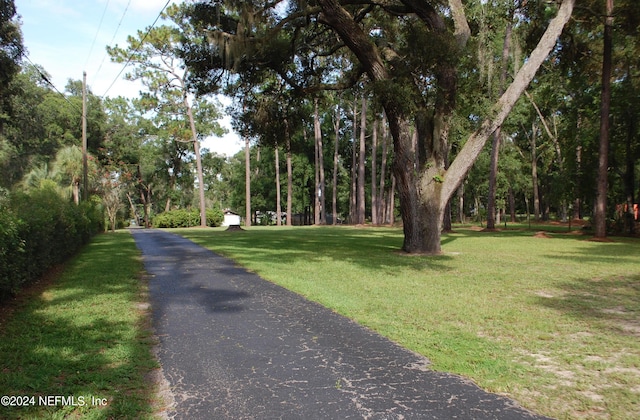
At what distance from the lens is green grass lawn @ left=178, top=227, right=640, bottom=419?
360cm

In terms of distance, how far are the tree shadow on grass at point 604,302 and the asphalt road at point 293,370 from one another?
9.90 feet

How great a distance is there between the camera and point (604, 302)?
22.4ft

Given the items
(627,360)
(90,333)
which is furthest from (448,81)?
(90,333)

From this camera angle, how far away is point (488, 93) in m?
12.9

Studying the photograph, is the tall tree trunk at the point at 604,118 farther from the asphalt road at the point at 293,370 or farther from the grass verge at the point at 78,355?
the grass verge at the point at 78,355

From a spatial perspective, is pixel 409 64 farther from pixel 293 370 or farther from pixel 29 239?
pixel 293 370

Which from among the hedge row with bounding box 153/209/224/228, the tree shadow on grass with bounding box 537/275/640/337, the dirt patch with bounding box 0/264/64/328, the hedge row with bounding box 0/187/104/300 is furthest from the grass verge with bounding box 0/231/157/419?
the hedge row with bounding box 153/209/224/228

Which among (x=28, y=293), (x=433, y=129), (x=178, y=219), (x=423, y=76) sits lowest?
(x=28, y=293)

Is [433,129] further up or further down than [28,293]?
further up

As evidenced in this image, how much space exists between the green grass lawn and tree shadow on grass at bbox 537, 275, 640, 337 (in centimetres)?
2

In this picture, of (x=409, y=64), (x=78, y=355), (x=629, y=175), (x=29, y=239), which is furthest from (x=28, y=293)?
(x=629, y=175)

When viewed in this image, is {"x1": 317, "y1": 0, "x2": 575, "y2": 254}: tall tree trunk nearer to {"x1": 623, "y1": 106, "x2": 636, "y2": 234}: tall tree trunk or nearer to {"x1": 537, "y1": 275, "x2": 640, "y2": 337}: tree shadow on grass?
{"x1": 537, "y1": 275, "x2": 640, "y2": 337}: tree shadow on grass

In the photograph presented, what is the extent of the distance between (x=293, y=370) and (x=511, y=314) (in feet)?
11.7

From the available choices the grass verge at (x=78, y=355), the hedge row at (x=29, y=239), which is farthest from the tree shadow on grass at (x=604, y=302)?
the hedge row at (x=29, y=239)
